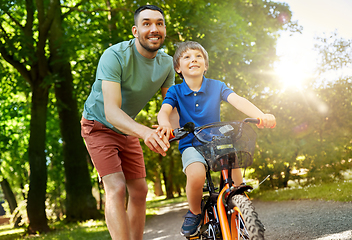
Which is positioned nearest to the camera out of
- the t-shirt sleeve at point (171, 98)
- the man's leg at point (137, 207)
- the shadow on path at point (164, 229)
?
the t-shirt sleeve at point (171, 98)

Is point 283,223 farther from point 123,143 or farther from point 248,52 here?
point 248,52

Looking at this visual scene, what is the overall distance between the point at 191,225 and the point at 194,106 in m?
1.10

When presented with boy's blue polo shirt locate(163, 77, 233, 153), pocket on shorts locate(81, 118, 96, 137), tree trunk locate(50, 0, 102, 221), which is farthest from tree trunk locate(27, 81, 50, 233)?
boy's blue polo shirt locate(163, 77, 233, 153)

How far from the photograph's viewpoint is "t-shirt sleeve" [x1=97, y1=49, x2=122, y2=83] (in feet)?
9.46

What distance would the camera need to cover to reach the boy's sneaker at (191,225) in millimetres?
2850

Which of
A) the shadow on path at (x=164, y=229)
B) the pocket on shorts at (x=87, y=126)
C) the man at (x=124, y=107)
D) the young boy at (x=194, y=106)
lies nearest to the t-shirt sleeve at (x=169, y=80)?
the man at (x=124, y=107)

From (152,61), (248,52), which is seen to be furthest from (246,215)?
(248,52)

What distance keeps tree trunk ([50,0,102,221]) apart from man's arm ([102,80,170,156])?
8082 millimetres

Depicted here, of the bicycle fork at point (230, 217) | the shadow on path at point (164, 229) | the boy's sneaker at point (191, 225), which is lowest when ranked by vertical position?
the shadow on path at point (164, 229)

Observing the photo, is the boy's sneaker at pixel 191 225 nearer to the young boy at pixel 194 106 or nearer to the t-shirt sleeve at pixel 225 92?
the young boy at pixel 194 106

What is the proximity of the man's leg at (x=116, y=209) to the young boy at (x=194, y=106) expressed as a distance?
0.54m

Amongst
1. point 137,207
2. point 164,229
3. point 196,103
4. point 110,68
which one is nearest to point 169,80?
point 196,103

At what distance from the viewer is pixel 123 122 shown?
254 centimetres

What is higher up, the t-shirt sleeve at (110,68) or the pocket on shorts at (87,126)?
the t-shirt sleeve at (110,68)
